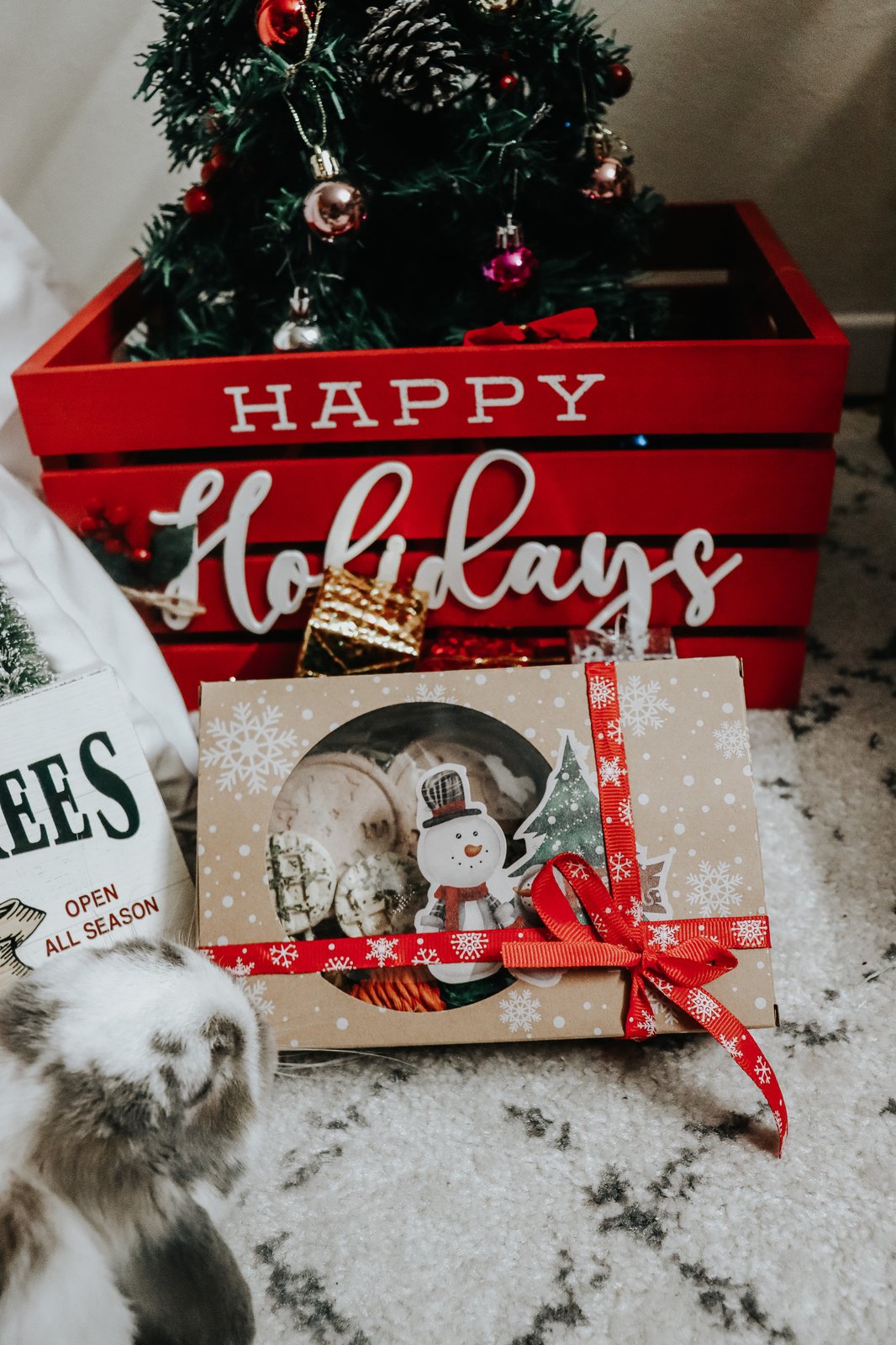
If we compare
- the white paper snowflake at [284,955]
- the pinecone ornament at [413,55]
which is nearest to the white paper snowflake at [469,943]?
the white paper snowflake at [284,955]

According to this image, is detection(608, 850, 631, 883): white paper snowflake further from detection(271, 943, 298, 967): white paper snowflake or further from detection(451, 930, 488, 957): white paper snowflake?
detection(271, 943, 298, 967): white paper snowflake

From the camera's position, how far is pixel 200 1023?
0.58 m

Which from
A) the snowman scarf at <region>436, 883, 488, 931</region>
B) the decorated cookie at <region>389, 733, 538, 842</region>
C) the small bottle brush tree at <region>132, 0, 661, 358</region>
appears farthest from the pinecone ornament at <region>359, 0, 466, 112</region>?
the snowman scarf at <region>436, 883, 488, 931</region>

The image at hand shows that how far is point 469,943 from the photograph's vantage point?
67 cm

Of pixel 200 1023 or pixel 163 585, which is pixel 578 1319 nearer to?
pixel 200 1023

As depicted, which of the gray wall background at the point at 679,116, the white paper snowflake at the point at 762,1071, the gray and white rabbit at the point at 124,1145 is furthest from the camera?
the gray wall background at the point at 679,116

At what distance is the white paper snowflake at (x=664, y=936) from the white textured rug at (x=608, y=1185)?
75 millimetres

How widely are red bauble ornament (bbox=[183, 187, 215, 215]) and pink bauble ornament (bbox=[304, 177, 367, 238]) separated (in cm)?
12

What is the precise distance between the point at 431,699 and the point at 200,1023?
0.88 ft

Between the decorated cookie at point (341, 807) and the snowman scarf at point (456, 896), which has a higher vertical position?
the decorated cookie at point (341, 807)

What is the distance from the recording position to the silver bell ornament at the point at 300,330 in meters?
0.84

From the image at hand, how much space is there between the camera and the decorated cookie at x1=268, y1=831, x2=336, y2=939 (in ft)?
2.26

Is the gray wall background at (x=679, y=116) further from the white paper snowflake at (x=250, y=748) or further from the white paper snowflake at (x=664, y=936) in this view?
the white paper snowflake at (x=664, y=936)

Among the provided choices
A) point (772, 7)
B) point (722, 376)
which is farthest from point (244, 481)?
point (772, 7)
